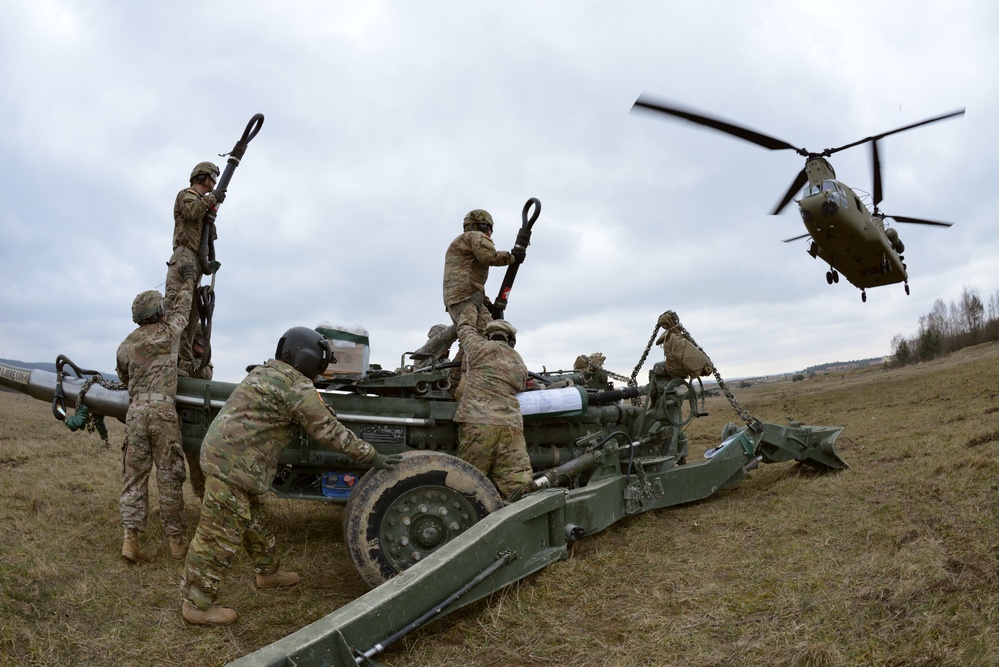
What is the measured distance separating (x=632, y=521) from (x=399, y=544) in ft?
7.90

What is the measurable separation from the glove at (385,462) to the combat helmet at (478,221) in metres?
2.67

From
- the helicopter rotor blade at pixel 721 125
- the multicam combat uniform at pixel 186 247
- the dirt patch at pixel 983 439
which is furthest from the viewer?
A: the helicopter rotor blade at pixel 721 125

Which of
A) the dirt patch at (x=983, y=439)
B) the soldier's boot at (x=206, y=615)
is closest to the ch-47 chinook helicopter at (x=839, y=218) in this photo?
the dirt patch at (x=983, y=439)

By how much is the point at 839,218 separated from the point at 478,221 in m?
9.96

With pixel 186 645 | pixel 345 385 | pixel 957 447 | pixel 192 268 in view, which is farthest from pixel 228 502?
pixel 957 447

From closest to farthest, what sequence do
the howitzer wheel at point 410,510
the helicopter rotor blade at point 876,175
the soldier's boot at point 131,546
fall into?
the howitzer wheel at point 410,510
the soldier's boot at point 131,546
the helicopter rotor blade at point 876,175

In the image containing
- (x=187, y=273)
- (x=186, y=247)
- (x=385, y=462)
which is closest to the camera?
(x=385, y=462)

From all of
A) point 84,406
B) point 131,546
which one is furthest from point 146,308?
point 131,546

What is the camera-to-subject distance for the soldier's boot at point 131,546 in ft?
15.8

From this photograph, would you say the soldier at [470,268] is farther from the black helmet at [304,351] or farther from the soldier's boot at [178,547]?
the soldier's boot at [178,547]

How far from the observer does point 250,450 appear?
400 centimetres

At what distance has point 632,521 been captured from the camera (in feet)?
19.3

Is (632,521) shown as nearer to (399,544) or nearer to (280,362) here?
(399,544)

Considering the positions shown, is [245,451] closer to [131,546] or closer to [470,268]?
[131,546]
